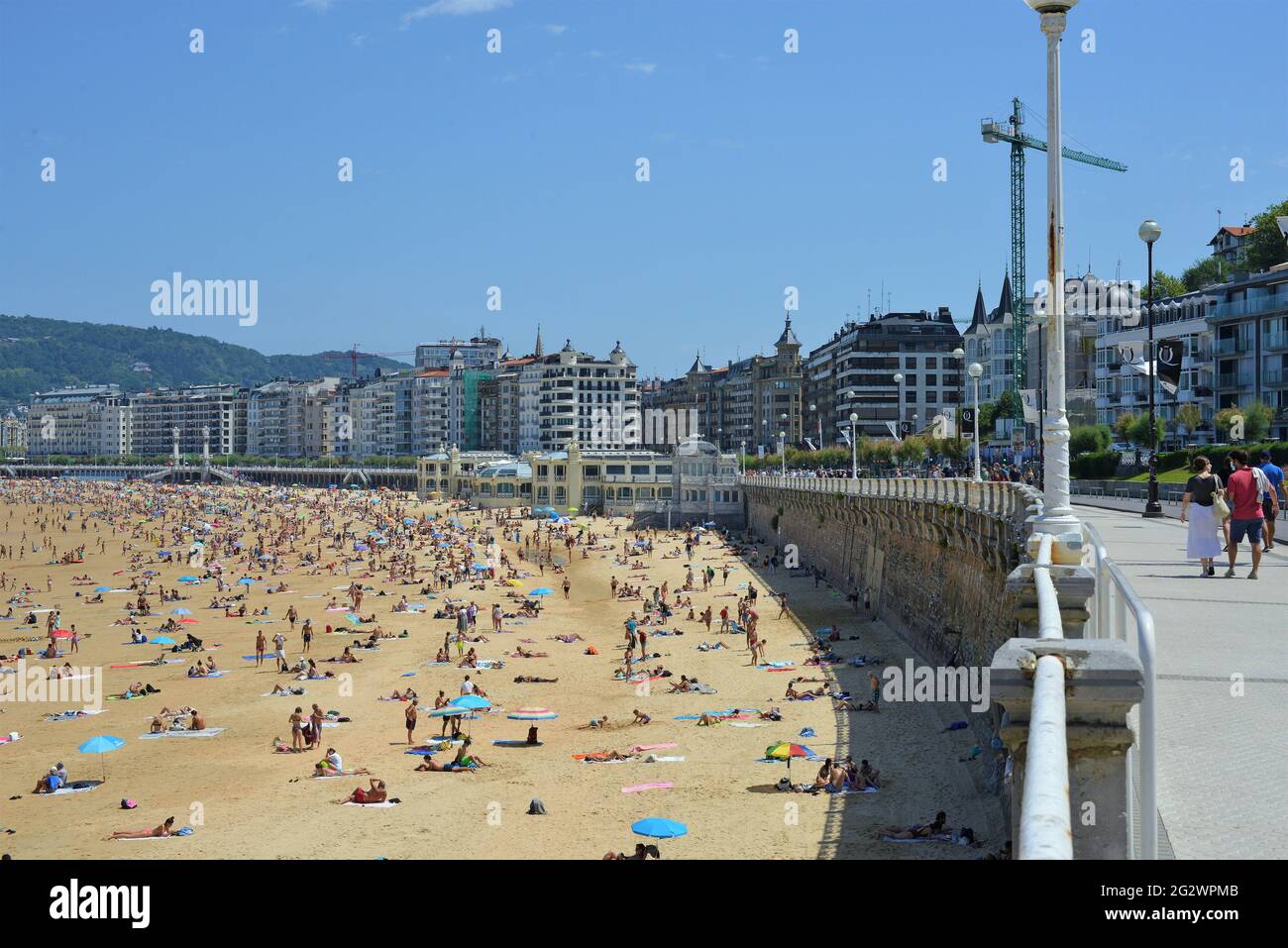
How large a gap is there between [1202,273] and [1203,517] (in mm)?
82686

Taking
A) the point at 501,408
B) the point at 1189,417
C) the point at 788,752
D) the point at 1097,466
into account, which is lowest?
the point at 788,752

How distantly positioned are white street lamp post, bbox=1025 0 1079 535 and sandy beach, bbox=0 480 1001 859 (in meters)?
7.00

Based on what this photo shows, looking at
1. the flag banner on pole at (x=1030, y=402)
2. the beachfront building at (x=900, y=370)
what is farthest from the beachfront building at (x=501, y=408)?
the flag banner on pole at (x=1030, y=402)

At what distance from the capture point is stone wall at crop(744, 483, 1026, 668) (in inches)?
912

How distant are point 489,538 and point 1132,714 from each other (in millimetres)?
72995

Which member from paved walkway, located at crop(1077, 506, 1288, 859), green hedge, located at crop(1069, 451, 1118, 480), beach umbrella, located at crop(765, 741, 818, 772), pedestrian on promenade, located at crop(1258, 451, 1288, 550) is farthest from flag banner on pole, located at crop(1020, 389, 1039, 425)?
green hedge, located at crop(1069, 451, 1118, 480)

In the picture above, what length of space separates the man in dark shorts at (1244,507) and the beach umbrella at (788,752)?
28.4 ft

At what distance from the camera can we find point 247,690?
109ft

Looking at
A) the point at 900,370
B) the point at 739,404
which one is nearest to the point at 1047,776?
the point at 900,370

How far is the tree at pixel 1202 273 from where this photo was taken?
90.1 m

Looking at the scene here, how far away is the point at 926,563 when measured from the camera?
33.6m

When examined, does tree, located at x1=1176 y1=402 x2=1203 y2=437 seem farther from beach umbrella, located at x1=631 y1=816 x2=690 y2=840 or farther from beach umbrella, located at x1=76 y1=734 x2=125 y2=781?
beach umbrella, located at x1=76 y1=734 x2=125 y2=781

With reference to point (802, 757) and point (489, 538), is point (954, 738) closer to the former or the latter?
point (802, 757)

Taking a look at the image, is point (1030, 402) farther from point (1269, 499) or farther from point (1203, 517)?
point (1203, 517)
